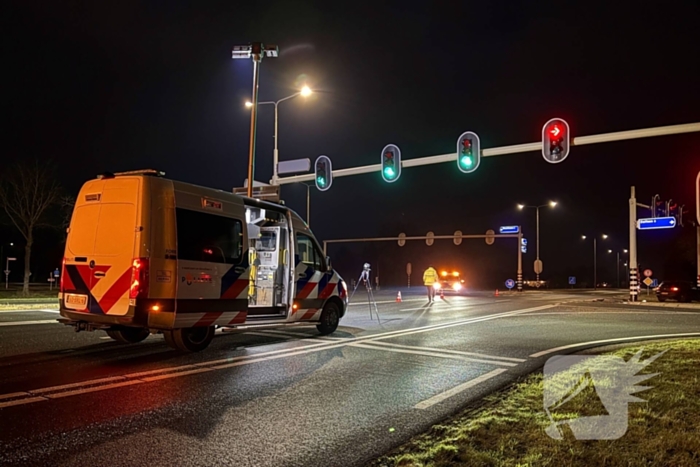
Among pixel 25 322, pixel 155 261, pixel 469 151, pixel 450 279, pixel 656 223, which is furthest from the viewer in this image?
pixel 450 279

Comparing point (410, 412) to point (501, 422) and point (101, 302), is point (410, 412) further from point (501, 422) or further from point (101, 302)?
point (101, 302)

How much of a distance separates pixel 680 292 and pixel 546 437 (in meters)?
32.9

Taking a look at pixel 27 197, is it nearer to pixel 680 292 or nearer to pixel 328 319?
pixel 328 319

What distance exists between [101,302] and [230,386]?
2.83 meters

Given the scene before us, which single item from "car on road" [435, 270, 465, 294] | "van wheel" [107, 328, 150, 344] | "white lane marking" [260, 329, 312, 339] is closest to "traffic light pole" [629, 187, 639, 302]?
"car on road" [435, 270, 465, 294]

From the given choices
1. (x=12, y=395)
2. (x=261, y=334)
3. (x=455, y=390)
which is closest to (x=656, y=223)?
(x=261, y=334)

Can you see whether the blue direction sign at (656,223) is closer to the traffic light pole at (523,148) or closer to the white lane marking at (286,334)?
the traffic light pole at (523,148)

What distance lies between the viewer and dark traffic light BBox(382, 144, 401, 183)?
1836 cm

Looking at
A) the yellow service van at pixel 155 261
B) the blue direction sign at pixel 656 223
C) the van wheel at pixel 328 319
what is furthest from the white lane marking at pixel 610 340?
the blue direction sign at pixel 656 223

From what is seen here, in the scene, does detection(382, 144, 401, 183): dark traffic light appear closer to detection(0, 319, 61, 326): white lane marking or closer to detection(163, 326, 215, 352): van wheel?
detection(163, 326, 215, 352): van wheel

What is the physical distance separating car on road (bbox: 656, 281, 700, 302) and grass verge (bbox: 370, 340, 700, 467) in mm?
29910

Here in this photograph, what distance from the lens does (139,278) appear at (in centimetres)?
788

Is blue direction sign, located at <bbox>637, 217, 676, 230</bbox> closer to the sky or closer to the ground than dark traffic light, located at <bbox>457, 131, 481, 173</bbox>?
closer to the ground

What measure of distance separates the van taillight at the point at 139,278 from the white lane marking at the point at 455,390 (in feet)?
13.9
